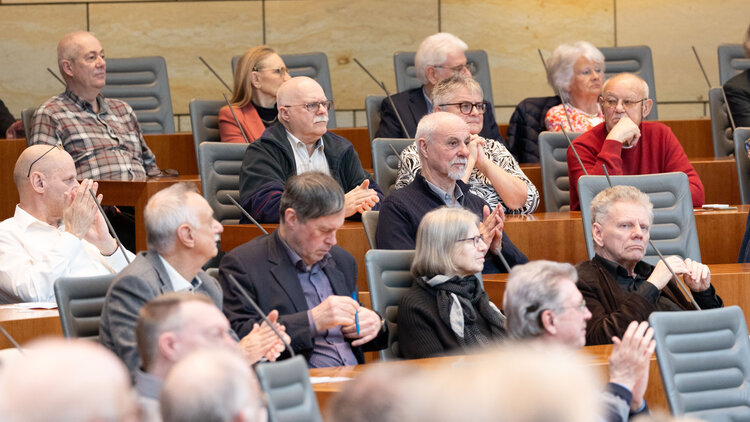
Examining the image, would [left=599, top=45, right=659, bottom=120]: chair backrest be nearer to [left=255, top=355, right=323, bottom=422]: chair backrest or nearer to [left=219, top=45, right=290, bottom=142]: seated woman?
[left=219, top=45, right=290, bottom=142]: seated woman

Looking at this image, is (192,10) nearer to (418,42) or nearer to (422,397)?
(418,42)

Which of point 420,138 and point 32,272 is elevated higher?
point 420,138

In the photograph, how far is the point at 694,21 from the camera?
21.6 feet

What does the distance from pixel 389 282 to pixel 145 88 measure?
2755mm

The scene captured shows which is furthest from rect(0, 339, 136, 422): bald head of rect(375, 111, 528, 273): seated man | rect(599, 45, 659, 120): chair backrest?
rect(599, 45, 659, 120): chair backrest

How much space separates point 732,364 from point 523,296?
2.06ft

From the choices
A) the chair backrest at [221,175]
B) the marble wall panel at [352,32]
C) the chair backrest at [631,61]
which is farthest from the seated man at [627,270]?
the marble wall panel at [352,32]

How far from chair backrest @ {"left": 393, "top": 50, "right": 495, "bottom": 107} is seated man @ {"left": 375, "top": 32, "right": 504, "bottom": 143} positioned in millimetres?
435

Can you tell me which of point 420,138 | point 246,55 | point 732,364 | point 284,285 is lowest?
point 732,364

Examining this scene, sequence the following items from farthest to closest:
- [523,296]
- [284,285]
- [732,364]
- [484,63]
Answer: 1. [484,63]
2. [284,285]
3. [732,364]
4. [523,296]

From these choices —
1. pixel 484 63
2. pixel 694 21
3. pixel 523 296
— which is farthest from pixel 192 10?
pixel 523 296

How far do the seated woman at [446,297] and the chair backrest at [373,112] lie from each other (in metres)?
1.89

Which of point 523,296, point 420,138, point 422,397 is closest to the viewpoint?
point 422,397

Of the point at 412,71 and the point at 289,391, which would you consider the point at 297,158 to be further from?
the point at 289,391
